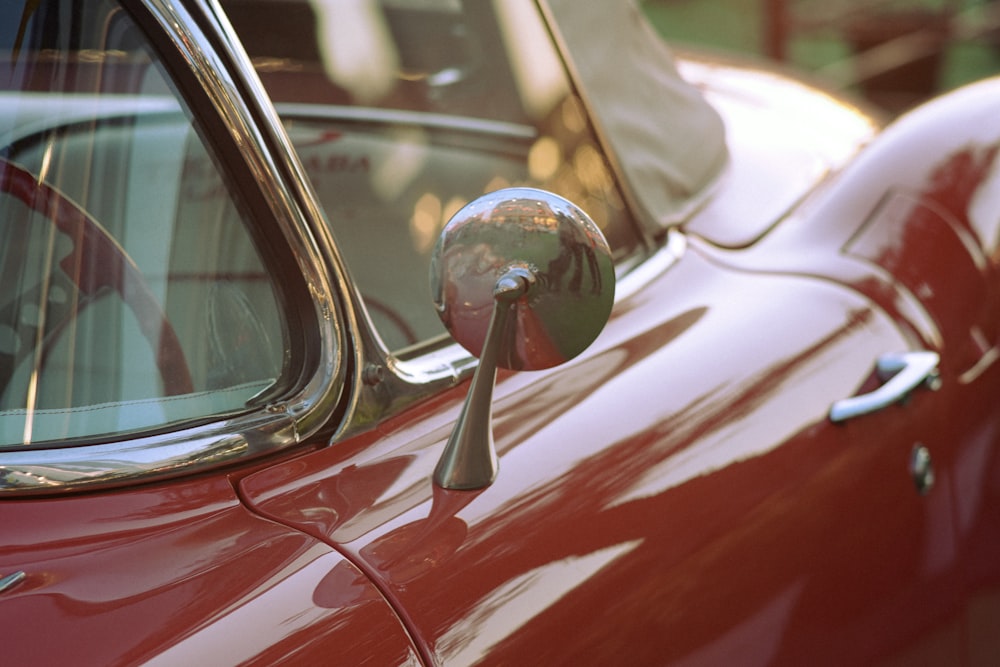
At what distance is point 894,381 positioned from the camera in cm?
171

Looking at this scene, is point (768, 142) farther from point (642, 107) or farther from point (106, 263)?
point (106, 263)

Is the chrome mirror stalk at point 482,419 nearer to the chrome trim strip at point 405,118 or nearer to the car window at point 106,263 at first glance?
the car window at point 106,263

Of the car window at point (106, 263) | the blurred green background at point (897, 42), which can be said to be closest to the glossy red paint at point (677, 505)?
the car window at point (106, 263)

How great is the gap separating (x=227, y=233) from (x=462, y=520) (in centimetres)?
42

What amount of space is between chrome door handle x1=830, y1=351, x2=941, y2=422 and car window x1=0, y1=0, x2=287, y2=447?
2.46ft

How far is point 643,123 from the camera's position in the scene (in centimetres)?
207

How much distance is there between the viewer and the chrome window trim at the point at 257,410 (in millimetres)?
1206

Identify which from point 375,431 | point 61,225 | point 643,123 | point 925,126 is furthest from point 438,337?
point 925,126

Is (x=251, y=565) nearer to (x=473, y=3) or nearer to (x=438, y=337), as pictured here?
(x=438, y=337)

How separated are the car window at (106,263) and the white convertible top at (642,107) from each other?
74cm

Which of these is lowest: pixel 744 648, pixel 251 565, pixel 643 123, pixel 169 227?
pixel 744 648

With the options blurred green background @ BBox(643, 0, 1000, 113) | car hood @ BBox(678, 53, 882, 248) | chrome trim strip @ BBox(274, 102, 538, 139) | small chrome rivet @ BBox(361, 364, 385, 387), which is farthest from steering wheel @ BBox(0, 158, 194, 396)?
blurred green background @ BBox(643, 0, 1000, 113)

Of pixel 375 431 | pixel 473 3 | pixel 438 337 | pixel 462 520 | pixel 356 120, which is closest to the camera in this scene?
pixel 462 520

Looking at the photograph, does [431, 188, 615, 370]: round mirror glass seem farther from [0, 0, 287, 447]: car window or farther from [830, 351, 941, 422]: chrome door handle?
[830, 351, 941, 422]: chrome door handle
